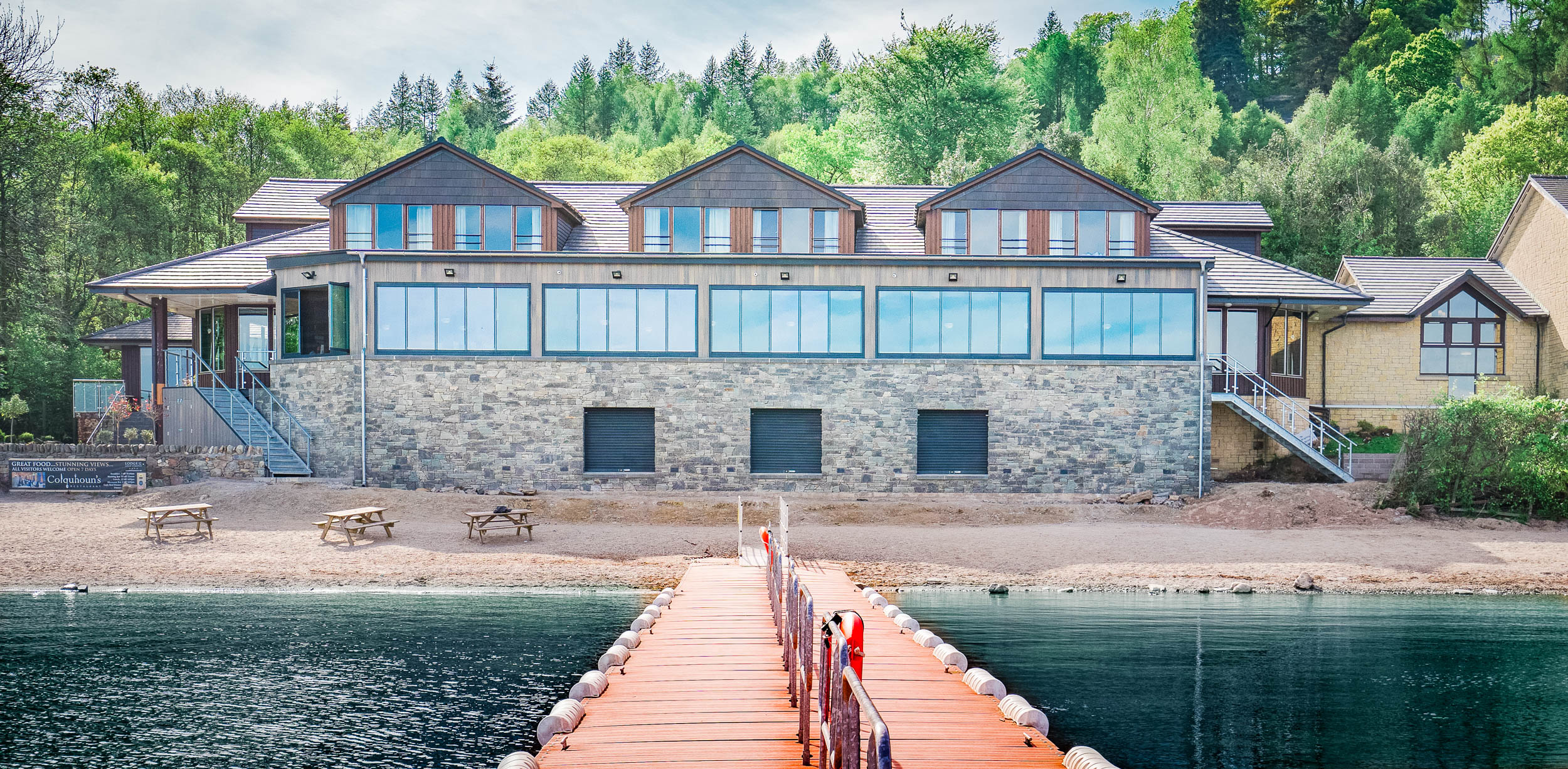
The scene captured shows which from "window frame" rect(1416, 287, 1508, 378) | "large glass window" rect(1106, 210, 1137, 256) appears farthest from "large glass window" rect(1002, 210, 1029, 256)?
"window frame" rect(1416, 287, 1508, 378)

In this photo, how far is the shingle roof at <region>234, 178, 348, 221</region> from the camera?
124 feet

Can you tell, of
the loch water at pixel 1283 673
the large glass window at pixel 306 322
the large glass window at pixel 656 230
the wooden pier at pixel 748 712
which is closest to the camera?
the wooden pier at pixel 748 712

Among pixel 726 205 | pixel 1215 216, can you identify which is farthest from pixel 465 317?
pixel 1215 216

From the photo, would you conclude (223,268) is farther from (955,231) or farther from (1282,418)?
(1282,418)

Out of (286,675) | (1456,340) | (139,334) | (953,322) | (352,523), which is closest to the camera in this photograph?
(286,675)

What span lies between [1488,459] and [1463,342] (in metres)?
11.5

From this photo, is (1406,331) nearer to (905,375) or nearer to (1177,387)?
(1177,387)

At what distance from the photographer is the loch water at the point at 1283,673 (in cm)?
1139

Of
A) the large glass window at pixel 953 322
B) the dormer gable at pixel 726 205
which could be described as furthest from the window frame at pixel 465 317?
the large glass window at pixel 953 322

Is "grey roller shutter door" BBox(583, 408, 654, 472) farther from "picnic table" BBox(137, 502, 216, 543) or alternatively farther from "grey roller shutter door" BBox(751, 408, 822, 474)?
"picnic table" BBox(137, 502, 216, 543)

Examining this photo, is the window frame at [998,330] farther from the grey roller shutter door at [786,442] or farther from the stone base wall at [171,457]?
the stone base wall at [171,457]

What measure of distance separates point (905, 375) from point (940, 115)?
3357 cm

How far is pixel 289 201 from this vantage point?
38.5 metres

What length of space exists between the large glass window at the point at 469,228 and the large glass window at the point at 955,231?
44.3 feet
